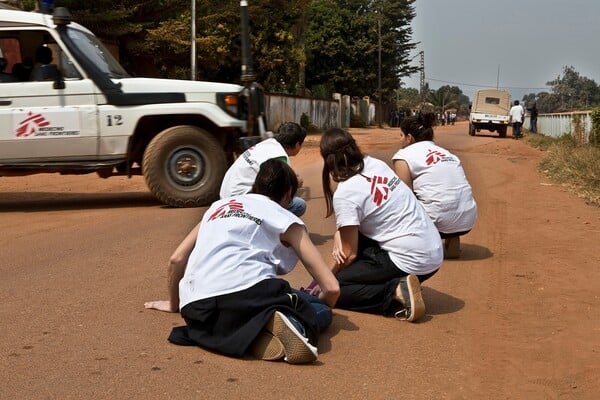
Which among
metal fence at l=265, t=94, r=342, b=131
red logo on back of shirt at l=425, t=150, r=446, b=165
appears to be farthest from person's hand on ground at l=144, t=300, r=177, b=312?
metal fence at l=265, t=94, r=342, b=131

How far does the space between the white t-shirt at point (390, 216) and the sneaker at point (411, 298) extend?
17 cm

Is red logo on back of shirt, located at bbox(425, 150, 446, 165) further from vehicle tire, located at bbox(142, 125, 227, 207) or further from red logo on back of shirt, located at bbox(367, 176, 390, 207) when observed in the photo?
vehicle tire, located at bbox(142, 125, 227, 207)

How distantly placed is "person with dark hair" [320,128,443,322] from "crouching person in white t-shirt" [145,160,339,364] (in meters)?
0.77

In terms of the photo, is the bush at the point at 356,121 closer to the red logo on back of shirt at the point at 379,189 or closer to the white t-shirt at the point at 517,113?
the white t-shirt at the point at 517,113

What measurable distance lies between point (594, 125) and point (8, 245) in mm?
14335

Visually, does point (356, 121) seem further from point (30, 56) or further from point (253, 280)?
point (253, 280)

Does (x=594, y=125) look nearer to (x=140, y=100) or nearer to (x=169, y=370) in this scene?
(x=140, y=100)

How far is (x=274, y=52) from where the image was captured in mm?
33625

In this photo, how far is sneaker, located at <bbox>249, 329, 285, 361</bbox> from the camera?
413 centimetres

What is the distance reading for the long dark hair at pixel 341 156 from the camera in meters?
5.12

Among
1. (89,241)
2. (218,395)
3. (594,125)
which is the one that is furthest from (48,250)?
(594,125)

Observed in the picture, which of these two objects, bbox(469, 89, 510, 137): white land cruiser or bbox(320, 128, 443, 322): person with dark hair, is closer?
bbox(320, 128, 443, 322): person with dark hair

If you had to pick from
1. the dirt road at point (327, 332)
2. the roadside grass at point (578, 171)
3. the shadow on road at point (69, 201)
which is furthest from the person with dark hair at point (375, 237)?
the roadside grass at point (578, 171)

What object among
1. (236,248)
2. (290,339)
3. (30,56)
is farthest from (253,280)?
(30,56)
